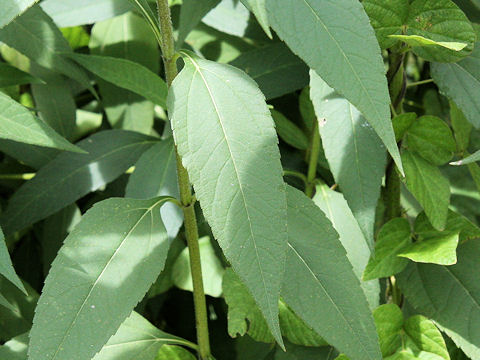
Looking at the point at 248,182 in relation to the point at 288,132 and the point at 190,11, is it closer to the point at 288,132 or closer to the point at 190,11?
the point at 190,11

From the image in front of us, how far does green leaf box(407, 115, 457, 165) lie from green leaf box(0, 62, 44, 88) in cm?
56

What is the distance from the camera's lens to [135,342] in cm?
82

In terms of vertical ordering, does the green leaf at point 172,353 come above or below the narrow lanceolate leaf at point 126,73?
below

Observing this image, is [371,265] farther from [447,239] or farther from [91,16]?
[91,16]

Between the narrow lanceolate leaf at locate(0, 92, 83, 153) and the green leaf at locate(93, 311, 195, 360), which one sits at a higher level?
the narrow lanceolate leaf at locate(0, 92, 83, 153)

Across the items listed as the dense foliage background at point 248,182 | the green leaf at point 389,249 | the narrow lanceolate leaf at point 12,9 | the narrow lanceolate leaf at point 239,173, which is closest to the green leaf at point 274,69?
the dense foliage background at point 248,182

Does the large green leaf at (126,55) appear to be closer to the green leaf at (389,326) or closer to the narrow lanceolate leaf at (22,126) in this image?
the narrow lanceolate leaf at (22,126)

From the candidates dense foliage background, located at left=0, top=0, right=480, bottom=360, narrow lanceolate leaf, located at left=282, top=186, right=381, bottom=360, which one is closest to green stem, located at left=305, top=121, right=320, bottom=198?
dense foliage background, located at left=0, top=0, right=480, bottom=360

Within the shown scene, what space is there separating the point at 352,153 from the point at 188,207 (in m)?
0.21

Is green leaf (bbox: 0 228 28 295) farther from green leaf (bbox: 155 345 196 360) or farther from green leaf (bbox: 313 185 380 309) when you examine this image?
green leaf (bbox: 313 185 380 309)

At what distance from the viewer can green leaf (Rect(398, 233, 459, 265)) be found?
0.80 meters

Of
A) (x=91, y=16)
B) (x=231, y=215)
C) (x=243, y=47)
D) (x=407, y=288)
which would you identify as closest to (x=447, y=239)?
(x=407, y=288)

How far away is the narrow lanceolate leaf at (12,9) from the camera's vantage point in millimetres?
562

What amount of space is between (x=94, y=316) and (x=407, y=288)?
44cm
